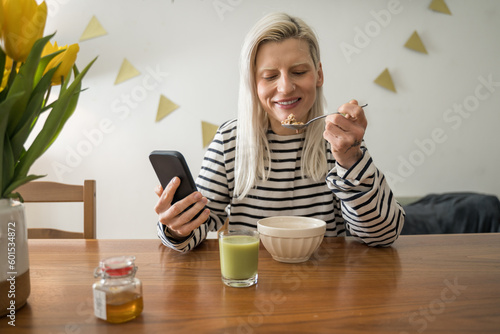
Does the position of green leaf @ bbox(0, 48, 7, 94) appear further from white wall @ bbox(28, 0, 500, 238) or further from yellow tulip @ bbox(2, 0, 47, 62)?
white wall @ bbox(28, 0, 500, 238)

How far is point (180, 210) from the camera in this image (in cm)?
92

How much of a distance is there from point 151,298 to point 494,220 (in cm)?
227

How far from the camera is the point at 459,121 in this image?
258cm

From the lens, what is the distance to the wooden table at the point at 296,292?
23.5 inches

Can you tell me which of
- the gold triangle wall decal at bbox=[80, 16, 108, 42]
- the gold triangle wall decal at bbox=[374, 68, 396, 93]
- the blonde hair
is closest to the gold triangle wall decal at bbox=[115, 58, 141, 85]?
the gold triangle wall decal at bbox=[80, 16, 108, 42]

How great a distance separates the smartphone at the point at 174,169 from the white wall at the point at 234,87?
168 cm

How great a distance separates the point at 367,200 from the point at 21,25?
31.0 inches

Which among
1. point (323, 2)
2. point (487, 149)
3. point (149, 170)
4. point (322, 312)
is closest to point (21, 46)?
point (322, 312)

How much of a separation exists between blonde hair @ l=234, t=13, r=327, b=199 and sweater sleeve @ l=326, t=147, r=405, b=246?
28 centimetres

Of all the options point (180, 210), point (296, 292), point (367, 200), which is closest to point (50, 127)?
point (180, 210)

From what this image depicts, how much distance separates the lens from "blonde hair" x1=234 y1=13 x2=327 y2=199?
1.23m

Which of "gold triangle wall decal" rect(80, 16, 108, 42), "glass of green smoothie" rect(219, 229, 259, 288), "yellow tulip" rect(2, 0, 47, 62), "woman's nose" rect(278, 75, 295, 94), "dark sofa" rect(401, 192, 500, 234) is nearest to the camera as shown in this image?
"yellow tulip" rect(2, 0, 47, 62)

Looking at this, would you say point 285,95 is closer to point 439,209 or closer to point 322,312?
point 322,312

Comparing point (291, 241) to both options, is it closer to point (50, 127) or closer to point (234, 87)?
point (50, 127)
